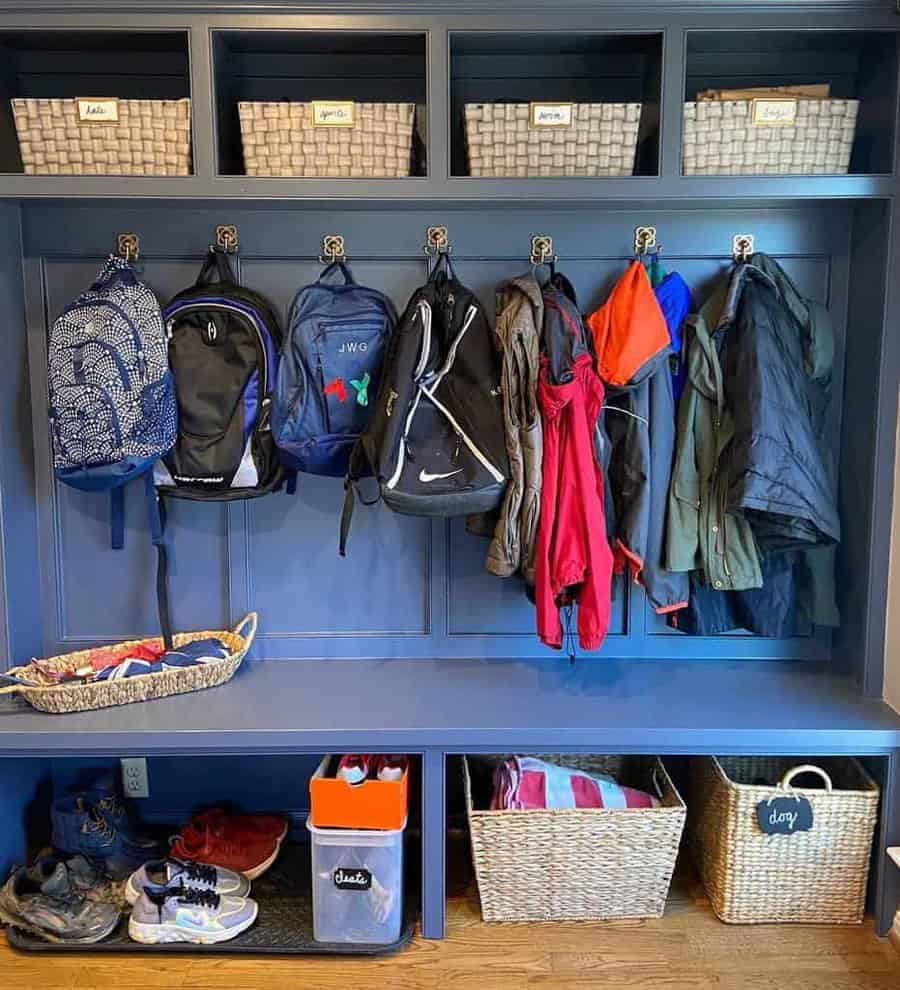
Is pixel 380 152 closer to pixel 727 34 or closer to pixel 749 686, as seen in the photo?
pixel 727 34

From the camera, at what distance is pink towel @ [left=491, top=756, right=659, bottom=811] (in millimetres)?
2307

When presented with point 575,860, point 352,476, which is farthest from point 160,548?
point 575,860

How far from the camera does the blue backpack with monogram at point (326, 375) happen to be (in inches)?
93.4

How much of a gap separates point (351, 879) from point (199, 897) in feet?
1.19


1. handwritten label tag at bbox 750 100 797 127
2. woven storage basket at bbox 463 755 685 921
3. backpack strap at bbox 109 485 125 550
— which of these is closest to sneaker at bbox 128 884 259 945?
woven storage basket at bbox 463 755 685 921

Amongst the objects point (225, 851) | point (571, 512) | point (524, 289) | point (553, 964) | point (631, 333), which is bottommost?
point (553, 964)

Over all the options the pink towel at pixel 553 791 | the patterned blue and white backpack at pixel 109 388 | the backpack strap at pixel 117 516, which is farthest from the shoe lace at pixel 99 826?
the pink towel at pixel 553 791

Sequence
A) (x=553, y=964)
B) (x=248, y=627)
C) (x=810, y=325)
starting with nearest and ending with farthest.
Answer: (x=553, y=964) → (x=810, y=325) → (x=248, y=627)

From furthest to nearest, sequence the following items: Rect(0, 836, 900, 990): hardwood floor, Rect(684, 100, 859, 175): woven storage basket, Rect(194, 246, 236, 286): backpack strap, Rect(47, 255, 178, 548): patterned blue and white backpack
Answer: Rect(194, 246, 236, 286): backpack strap
Rect(47, 255, 178, 548): patterned blue and white backpack
Rect(684, 100, 859, 175): woven storage basket
Rect(0, 836, 900, 990): hardwood floor

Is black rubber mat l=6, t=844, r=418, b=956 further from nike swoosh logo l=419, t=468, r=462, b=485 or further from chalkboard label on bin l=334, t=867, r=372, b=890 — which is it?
nike swoosh logo l=419, t=468, r=462, b=485

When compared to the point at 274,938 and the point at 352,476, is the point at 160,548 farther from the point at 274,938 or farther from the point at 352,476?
the point at 274,938

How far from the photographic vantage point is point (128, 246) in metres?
2.50

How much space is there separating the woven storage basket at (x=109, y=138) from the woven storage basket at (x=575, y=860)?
64.2 inches

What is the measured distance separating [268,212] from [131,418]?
0.63 metres
